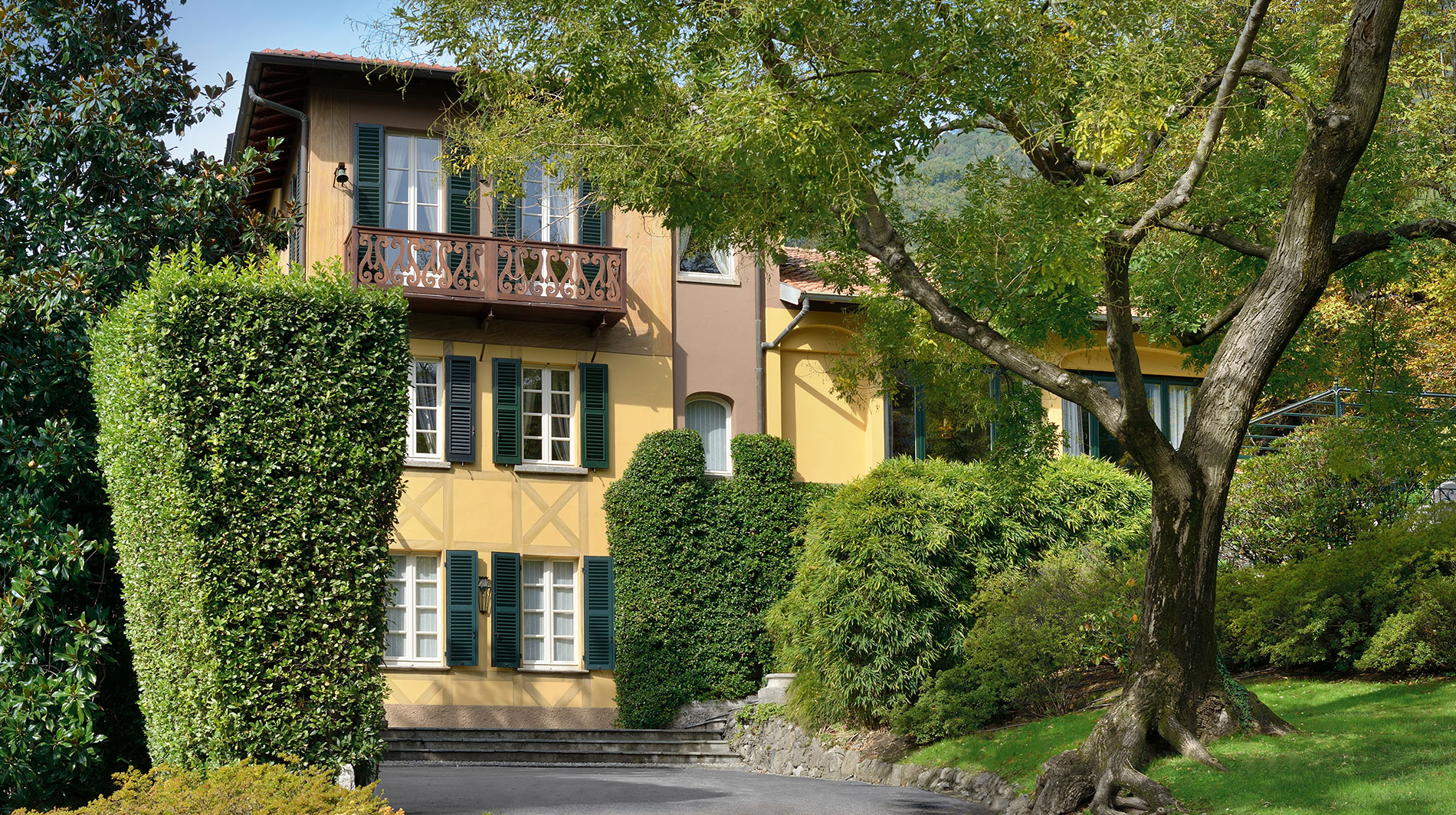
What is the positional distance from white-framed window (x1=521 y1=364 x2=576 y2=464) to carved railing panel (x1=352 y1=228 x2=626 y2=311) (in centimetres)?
142

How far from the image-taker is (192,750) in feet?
31.9

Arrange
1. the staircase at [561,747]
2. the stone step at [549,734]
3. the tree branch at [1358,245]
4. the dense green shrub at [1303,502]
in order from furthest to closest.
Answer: the stone step at [549,734]
the staircase at [561,747]
the dense green shrub at [1303,502]
the tree branch at [1358,245]

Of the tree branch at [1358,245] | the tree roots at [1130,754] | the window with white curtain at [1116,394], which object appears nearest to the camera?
the tree roots at [1130,754]

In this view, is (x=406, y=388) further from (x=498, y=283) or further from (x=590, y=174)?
(x=498, y=283)

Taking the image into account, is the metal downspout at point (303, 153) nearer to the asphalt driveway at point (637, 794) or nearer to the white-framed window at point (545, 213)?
the white-framed window at point (545, 213)

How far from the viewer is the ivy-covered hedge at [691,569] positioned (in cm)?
2103

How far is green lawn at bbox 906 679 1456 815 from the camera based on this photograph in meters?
9.77

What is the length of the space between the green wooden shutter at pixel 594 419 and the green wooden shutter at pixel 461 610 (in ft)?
8.01

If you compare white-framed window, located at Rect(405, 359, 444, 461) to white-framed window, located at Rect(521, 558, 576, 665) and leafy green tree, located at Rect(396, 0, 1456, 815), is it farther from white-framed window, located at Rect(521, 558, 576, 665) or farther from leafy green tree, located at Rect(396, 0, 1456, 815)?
leafy green tree, located at Rect(396, 0, 1456, 815)

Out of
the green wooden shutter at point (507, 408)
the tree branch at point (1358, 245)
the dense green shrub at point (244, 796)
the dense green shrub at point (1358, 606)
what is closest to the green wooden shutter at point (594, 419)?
the green wooden shutter at point (507, 408)

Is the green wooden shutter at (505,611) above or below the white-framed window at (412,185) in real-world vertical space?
below

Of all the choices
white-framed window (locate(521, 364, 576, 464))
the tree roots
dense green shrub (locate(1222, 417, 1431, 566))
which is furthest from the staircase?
the tree roots

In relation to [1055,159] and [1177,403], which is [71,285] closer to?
[1055,159]

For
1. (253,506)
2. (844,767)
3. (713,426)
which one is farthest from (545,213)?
(253,506)
